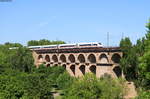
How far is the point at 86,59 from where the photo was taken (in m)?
58.9

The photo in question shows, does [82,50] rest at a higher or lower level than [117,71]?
higher

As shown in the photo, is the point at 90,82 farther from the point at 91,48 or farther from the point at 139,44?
the point at 91,48

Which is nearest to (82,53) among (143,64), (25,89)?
(25,89)

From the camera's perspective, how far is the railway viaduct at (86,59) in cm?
5316

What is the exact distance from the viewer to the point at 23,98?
30.0 meters

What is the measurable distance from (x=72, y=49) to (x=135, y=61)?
2147cm

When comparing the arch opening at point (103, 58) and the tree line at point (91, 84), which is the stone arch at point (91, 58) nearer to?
the arch opening at point (103, 58)

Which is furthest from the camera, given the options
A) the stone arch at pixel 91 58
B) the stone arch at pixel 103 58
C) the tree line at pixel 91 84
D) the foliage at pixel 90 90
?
the stone arch at pixel 91 58

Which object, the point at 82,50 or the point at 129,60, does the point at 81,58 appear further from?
the point at 129,60

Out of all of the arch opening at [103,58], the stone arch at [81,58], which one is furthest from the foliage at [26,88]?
the stone arch at [81,58]

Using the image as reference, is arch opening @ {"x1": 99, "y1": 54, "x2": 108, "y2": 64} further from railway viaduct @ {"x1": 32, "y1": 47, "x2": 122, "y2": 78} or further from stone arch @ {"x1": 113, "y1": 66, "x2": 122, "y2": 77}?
stone arch @ {"x1": 113, "y1": 66, "x2": 122, "y2": 77}

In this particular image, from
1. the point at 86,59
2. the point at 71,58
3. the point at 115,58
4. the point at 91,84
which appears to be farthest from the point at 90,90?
the point at 71,58

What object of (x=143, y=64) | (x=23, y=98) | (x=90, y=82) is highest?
(x=143, y=64)

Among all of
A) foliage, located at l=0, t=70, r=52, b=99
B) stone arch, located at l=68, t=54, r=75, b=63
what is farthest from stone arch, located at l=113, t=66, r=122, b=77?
foliage, located at l=0, t=70, r=52, b=99
